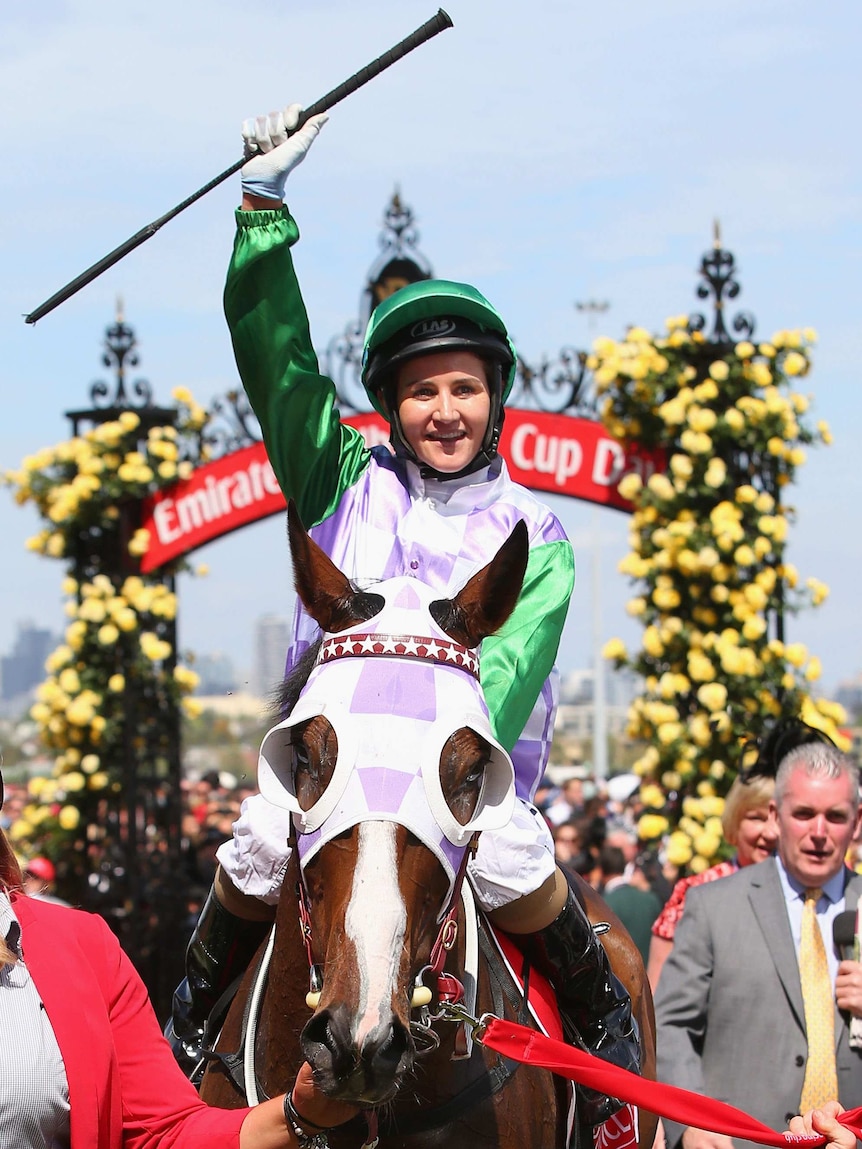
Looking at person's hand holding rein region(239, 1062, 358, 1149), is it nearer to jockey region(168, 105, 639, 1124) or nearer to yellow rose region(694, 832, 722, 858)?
jockey region(168, 105, 639, 1124)

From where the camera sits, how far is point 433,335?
3402 mm

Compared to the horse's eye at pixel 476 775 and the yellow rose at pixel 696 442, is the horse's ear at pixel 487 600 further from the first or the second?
the yellow rose at pixel 696 442

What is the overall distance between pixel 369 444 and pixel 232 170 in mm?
6198

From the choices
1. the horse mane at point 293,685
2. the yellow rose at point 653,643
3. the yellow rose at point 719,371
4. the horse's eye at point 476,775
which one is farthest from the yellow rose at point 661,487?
the horse's eye at point 476,775

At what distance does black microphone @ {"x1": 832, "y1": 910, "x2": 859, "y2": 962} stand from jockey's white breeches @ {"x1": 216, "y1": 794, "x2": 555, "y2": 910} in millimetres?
1814

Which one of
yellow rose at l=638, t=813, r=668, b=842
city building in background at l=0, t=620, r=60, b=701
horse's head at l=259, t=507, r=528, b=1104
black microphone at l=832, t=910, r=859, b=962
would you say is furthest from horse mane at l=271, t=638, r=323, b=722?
city building in background at l=0, t=620, r=60, b=701

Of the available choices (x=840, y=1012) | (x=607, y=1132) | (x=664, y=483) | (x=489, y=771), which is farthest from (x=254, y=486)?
(x=489, y=771)

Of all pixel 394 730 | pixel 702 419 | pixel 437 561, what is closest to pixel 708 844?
pixel 702 419

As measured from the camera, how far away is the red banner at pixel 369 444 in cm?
868

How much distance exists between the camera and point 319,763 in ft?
7.89

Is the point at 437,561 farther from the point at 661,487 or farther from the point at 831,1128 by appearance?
the point at 661,487

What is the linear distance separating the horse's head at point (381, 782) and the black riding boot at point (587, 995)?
77 centimetres

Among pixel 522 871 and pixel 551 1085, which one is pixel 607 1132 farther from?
pixel 522 871

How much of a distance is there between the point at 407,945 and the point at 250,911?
908mm
